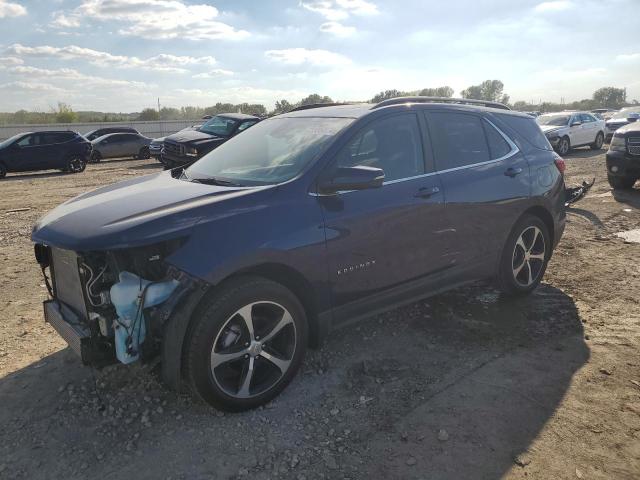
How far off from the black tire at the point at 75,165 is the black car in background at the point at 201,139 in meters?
5.40

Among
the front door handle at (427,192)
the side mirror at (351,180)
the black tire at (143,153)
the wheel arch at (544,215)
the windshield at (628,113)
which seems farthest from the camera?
the black tire at (143,153)

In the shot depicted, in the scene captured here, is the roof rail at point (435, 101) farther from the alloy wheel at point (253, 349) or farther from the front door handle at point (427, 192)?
the alloy wheel at point (253, 349)

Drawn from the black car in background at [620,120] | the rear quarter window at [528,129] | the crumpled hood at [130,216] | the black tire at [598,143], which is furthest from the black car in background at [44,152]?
the black car in background at [620,120]

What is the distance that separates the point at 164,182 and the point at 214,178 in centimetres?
38

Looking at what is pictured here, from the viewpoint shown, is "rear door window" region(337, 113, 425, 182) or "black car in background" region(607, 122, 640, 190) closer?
"rear door window" region(337, 113, 425, 182)

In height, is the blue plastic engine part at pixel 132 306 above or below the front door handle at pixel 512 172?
below

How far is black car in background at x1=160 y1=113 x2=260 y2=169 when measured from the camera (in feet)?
46.1

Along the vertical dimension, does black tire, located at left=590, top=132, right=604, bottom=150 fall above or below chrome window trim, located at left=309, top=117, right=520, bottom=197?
below

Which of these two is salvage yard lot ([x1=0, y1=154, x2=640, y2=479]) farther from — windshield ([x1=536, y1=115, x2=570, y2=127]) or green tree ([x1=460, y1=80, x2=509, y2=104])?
green tree ([x1=460, y1=80, x2=509, y2=104])

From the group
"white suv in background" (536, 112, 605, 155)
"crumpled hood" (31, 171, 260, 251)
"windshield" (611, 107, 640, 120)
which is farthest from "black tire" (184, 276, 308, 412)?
"windshield" (611, 107, 640, 120)

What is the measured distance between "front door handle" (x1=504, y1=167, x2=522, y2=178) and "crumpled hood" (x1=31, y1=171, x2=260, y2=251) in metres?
2.47

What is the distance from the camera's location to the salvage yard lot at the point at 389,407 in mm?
2658

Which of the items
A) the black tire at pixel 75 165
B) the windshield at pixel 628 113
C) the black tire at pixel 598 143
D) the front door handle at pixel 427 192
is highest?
the windshield at pixel 628 113

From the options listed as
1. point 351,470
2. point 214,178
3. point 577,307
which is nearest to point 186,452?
point 351,470
